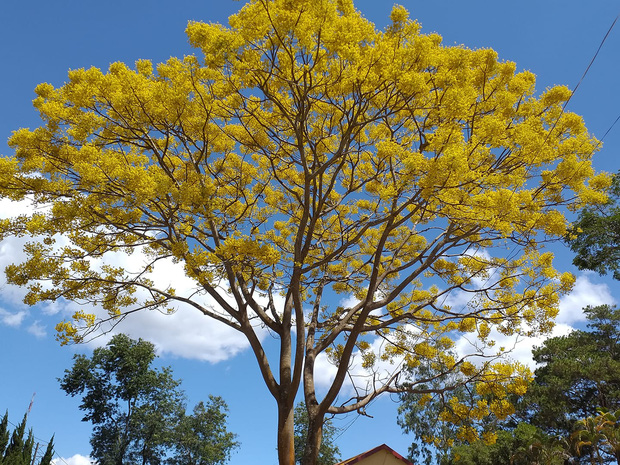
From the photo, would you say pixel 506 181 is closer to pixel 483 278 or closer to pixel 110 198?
pixel 483 278

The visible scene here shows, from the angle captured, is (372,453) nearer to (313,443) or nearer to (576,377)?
(313,443)

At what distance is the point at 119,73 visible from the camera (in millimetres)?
7137

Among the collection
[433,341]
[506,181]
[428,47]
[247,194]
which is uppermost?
[247,194]

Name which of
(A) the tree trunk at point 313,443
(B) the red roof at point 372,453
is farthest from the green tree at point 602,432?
(A) the tree trunk at point 313,443

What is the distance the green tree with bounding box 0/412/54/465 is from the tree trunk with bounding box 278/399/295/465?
16159mm

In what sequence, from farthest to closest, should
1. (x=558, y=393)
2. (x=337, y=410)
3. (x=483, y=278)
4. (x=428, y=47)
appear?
(x=558, y=393) → (x=483, y=278) → (x=337, y=410) → (x=428, y=47)

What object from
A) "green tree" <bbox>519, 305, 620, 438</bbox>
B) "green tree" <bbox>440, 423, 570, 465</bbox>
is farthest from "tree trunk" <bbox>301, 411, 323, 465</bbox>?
"green tree" <bbox>519, 305, 620, 438</bbox>

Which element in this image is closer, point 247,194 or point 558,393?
point 247,194

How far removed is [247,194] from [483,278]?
14.8 feet

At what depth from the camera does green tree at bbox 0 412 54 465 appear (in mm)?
18702

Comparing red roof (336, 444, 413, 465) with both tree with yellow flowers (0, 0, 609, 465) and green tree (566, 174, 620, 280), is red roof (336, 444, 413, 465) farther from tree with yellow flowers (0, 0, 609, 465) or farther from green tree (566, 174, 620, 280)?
green tree (566, 174, 620, 280)

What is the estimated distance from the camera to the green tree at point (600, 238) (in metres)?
15.4

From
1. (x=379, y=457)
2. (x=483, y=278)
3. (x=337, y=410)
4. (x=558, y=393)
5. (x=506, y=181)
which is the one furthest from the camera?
(x=558, y=393)

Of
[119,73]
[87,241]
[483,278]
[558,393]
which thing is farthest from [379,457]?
[558,393]
